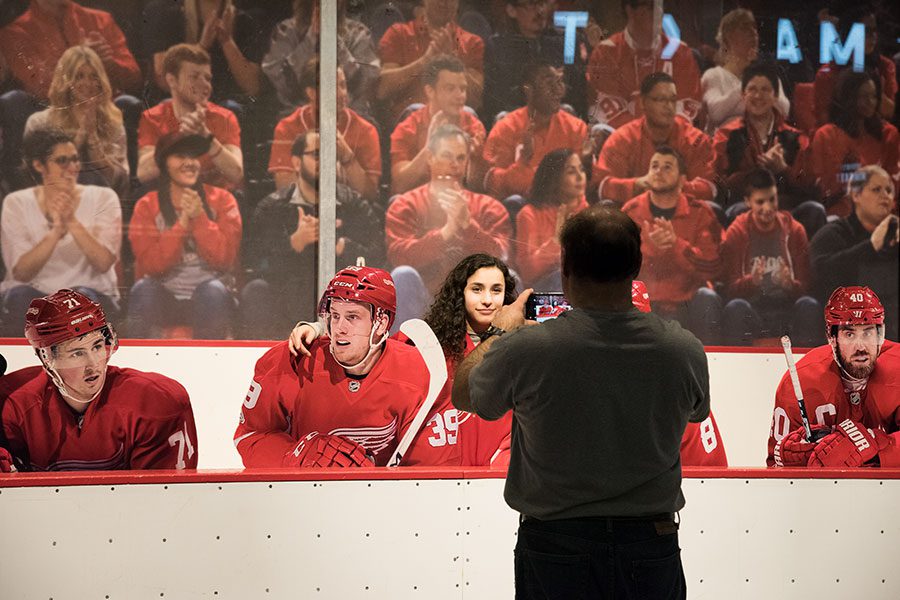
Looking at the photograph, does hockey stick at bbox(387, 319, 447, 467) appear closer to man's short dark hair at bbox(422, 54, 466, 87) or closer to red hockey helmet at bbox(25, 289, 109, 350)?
red hockey helmet at bbox(25, 289, 109, 350)

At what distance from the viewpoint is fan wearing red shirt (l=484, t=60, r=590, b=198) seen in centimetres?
525

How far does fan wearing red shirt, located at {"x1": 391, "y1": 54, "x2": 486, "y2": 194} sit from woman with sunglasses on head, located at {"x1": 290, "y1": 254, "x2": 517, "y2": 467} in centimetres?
156

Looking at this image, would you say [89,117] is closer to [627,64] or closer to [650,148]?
[627,64]

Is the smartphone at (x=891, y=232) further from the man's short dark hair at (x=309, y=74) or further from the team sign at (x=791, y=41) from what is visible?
the man's short dark hair at (x=309, y=74)

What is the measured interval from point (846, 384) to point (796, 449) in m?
0.39

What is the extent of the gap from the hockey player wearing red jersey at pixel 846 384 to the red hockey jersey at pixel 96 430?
1874mm

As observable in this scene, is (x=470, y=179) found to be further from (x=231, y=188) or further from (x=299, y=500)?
(x=299, y=500)

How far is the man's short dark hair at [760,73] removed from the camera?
5531mm

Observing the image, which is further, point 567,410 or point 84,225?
point 84,225

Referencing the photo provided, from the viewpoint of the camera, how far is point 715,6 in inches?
217

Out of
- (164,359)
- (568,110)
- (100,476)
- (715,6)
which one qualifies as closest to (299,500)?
(100,476)

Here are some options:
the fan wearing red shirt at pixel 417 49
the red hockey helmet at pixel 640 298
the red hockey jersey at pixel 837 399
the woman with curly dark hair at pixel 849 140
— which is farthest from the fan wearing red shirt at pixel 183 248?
the woman with curly dark hair at pixel 849 140

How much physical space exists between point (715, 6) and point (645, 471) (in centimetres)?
464

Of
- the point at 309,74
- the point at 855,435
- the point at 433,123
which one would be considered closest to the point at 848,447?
the point at 855,435
